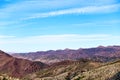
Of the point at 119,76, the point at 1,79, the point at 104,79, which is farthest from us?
the point at 104,79

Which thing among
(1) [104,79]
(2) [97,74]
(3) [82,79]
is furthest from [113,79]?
(3) [82,79]

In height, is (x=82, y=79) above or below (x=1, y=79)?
below

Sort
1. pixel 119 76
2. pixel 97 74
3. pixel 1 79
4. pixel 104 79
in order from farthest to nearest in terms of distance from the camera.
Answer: pixel 97 74, pixel 104 79, pixel 119 76, pixel 1 79

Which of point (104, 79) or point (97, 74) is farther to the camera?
point (97, 74)

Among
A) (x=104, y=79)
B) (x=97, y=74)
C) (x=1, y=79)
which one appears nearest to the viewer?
(x=1, y=79)

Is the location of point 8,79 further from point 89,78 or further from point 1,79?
point 89,78

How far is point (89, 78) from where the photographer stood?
577 feet

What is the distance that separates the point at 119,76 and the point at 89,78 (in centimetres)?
4822

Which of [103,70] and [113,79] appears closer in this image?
[113,79]

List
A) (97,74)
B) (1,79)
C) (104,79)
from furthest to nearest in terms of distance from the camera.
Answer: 1. (97,74)
2. (104,79)
3. (1,79)

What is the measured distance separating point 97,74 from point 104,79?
769 inches

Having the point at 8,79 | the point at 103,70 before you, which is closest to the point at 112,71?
the point at 103,70

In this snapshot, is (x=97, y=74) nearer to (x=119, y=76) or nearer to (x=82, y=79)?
(x=82, y=79)

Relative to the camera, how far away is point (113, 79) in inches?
5226
